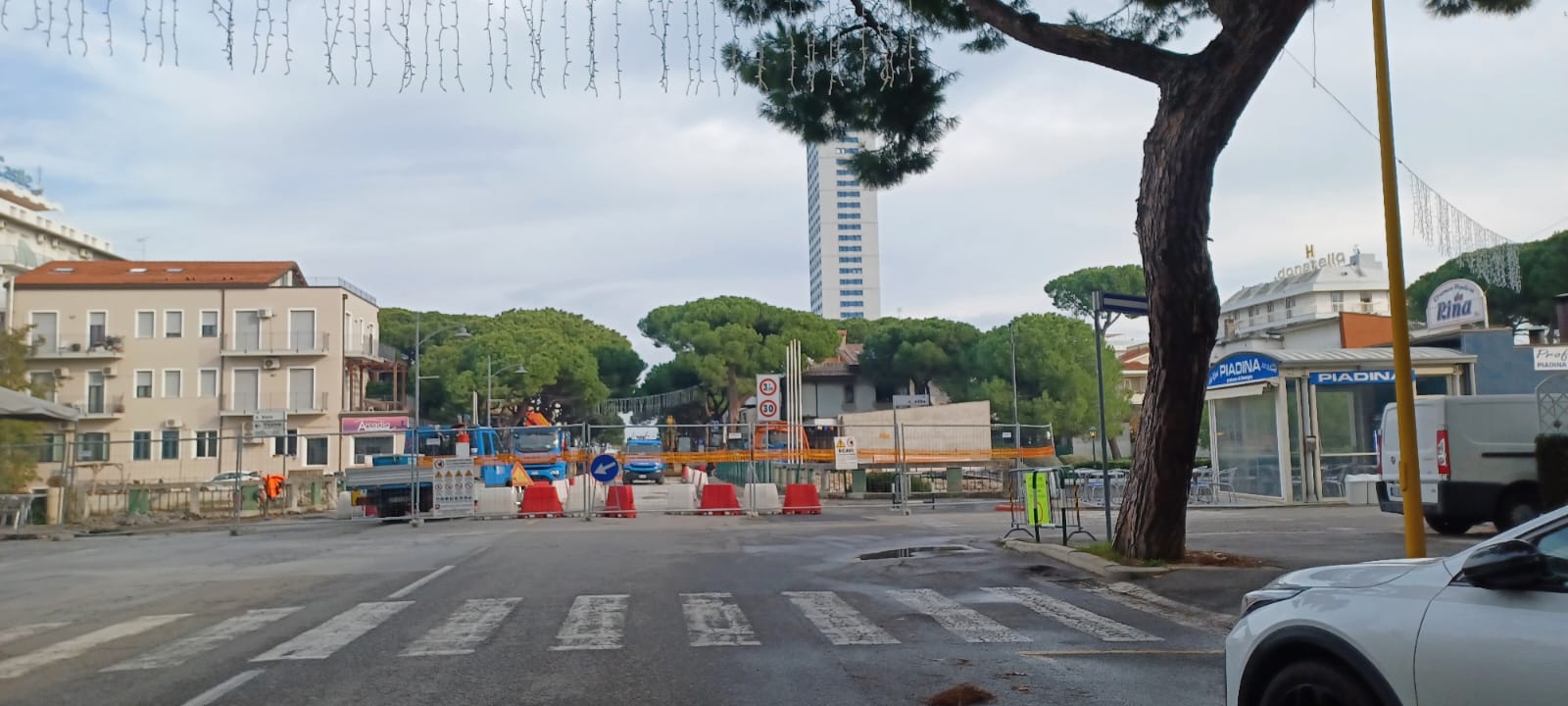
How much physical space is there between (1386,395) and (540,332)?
2109 inches

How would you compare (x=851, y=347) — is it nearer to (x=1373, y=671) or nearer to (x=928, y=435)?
(x=928, y=435)

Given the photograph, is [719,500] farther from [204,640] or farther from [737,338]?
[737,338]

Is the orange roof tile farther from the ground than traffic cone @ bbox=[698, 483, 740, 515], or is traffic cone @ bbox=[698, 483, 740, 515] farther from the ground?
the orange roof tile

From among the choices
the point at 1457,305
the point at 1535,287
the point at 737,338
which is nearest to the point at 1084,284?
the point at 737,338

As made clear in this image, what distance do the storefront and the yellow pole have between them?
1688 centimetres

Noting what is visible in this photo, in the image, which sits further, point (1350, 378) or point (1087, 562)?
point (1350, 378)

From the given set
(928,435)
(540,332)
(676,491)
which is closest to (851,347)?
(540,332)

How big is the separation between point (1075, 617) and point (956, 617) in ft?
3.39

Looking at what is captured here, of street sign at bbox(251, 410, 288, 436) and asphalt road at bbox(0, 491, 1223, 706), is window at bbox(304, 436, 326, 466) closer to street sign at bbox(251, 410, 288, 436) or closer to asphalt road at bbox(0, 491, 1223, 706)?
street sign at bbox(251, 410, 288, 436)

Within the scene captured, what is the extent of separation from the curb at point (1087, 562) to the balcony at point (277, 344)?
160 feet

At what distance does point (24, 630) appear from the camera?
1024cm

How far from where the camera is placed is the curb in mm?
A: 12109

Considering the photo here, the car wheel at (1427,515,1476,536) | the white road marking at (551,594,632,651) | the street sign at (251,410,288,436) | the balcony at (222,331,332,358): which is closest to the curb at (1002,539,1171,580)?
the white road marking at (551,594,632,651)

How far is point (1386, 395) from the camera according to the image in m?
27.0
